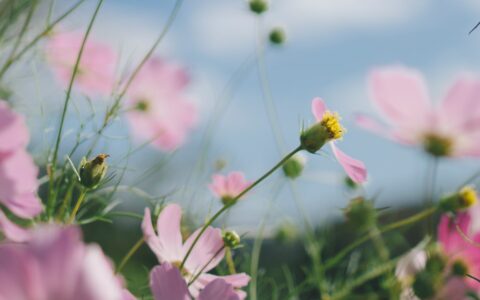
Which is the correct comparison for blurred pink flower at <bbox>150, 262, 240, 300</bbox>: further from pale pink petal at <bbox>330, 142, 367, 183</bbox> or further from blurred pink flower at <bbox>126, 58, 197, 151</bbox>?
blurred pink flower at <bbox>126, 58, 197, 151</bbox>

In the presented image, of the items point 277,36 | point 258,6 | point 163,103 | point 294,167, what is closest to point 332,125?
point 294,167

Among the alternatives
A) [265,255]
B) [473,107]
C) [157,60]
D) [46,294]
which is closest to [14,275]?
[46,294]

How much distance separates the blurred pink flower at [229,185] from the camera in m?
0.59

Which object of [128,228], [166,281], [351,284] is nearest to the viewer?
[166,281]

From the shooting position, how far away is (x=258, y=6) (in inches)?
31.4

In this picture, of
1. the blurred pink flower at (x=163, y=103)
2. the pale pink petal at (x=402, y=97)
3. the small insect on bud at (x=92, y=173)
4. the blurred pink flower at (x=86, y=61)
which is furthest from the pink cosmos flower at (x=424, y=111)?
the blurred pink flower at (x=163, y=103)

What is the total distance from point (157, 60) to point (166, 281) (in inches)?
32.7

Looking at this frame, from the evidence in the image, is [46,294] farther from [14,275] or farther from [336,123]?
[336,123]

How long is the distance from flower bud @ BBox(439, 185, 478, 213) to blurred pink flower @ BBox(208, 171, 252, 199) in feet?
0.50

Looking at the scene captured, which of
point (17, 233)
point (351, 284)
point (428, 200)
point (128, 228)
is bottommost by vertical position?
point (128, 228)

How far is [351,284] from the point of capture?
0.67 metres

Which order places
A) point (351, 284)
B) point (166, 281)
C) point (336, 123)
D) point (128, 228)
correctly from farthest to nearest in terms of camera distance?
point (128, 228) < point (351, 284) < point (336, 123) < point (166, 281)

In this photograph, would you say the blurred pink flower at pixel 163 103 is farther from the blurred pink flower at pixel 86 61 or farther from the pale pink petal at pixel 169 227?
the pale pink petal at pixel 169 227

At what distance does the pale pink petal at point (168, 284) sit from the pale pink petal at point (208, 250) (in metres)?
0.07
